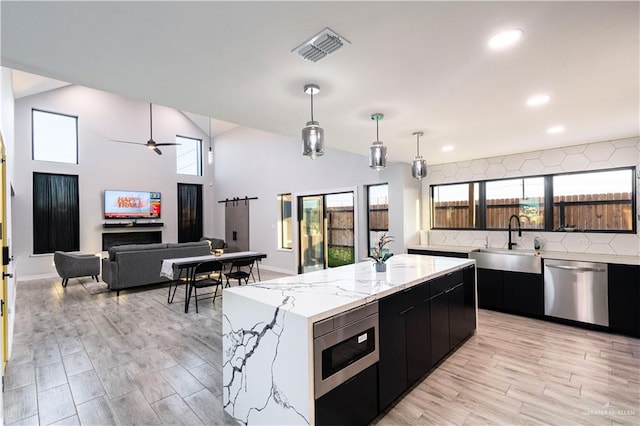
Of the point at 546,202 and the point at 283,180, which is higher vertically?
the point at 283,180

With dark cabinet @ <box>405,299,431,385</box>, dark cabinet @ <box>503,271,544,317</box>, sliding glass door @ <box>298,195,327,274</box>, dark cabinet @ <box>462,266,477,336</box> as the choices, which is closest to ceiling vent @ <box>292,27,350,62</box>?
dark cabinet @ <box>405,299,431,385</box>

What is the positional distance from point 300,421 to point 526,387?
1.98 m

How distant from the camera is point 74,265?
20.1 ft

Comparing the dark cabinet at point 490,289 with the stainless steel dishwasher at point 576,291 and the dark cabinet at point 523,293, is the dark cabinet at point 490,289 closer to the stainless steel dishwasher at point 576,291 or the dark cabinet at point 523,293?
the dark cabinet at point 523,293

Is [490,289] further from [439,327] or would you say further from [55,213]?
[55,213]

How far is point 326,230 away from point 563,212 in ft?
13.7

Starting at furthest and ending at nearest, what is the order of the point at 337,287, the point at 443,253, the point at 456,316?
the point at 443,253, the point at 456,316, the point at 337,287

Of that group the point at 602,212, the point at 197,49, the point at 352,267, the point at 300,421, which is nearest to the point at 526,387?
the point at 352,267

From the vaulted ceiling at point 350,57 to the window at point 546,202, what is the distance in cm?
121

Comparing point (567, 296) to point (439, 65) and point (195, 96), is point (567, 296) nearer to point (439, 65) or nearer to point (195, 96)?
point (439, 65)

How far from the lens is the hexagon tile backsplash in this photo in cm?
384

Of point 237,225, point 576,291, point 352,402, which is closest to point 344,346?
point 352,402

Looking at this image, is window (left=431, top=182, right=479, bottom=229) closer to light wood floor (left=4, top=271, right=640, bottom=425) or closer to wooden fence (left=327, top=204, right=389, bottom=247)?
wooden fence (left=327, top=204, right=389, bottom=247)

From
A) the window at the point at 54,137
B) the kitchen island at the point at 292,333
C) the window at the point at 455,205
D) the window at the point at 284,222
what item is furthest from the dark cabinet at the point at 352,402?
the window at the point at 54,137
